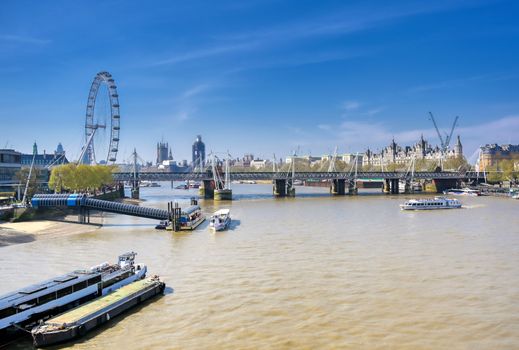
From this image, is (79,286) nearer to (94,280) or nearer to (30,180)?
(94,280)

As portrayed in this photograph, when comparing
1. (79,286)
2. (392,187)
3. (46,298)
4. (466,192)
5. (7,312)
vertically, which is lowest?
(7,312)

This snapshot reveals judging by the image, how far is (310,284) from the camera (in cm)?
2947

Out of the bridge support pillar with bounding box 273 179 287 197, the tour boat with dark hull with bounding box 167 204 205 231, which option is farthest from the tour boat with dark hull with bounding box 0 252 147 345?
the bridge support pillar with bounding box 273 179 287 197

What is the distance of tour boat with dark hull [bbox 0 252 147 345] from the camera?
2105 cm

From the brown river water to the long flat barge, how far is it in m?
0.52

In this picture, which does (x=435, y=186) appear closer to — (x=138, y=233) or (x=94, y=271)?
(x=138, y=233)

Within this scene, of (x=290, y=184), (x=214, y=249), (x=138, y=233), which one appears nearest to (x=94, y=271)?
(x=214, y=249)

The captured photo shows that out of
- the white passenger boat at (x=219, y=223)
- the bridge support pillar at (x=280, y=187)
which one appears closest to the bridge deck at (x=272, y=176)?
the bridge support pillar at (x=280, y=187)

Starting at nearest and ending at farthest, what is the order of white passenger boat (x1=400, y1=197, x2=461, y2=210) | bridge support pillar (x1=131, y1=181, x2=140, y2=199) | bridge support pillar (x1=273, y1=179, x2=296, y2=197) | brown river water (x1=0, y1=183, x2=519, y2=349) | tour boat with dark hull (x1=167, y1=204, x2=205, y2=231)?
brown river water (x1=0, y1=183, x2=519, y2=349) → tour boat with dark hull (x1=167, y1=204, x2=205, y2=231) → white passenger boat (x1=400, y1=197, x2=461, y2=210) → bridge support pillar (x1=131, y1=181, x2=140, y2=199) → bridge support pillar (x1=273, y1=179, x2=296, y2=197)

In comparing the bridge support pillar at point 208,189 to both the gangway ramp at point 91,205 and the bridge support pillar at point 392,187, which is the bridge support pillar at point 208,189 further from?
the gangway ramp at point 91,205

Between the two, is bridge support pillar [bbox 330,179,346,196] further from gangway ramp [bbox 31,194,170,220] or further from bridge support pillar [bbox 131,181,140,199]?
gangway ramp [bbox 31,194,170,220]

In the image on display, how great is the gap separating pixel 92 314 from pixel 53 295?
223 cm

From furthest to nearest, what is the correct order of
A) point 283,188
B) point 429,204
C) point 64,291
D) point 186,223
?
1. point 283,188
2. point 429,204
3. point 186,223
4. point 64,291

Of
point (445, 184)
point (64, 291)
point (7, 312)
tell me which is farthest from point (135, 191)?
point (7, 312)
